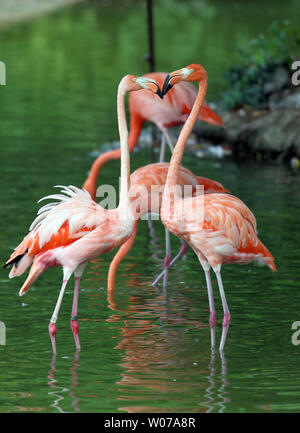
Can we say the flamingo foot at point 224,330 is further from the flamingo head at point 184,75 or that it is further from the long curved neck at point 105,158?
the long curved neck at point 105,158

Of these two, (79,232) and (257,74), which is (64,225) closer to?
(79,232)

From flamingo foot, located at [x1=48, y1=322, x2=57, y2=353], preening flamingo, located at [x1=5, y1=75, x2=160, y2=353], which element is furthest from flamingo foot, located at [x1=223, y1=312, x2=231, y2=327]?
flamingo foot, located at [x1=48, y1=322, x2=57, y2=353]

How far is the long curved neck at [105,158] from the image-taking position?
8.70 meters

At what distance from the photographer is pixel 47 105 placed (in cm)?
1548

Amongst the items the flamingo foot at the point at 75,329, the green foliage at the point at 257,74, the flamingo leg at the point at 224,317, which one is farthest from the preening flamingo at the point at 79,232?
the green foliage at the point at 257,74

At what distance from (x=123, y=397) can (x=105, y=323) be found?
1308 millimetres

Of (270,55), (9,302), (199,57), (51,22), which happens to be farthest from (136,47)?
(9,302)

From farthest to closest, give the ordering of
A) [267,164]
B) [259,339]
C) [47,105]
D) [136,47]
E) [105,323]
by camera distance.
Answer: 1. [136,47]
2. [47,105]
3. [267,164]
4. [105,323]
5. [259,339]

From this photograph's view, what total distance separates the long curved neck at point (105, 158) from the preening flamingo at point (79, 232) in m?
2.92

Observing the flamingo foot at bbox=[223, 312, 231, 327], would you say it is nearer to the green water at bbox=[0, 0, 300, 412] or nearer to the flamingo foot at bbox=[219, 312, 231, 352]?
the flamingo foot at bbox=[219, 312, 231, 352]

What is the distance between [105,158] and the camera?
28.8 feet

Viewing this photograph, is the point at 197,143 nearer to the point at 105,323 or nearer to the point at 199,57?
the point at 105,323

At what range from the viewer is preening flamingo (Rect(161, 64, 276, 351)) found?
18.3ft

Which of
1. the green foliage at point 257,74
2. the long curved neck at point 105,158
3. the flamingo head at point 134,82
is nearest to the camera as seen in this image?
the flamingo head at point 134,82
